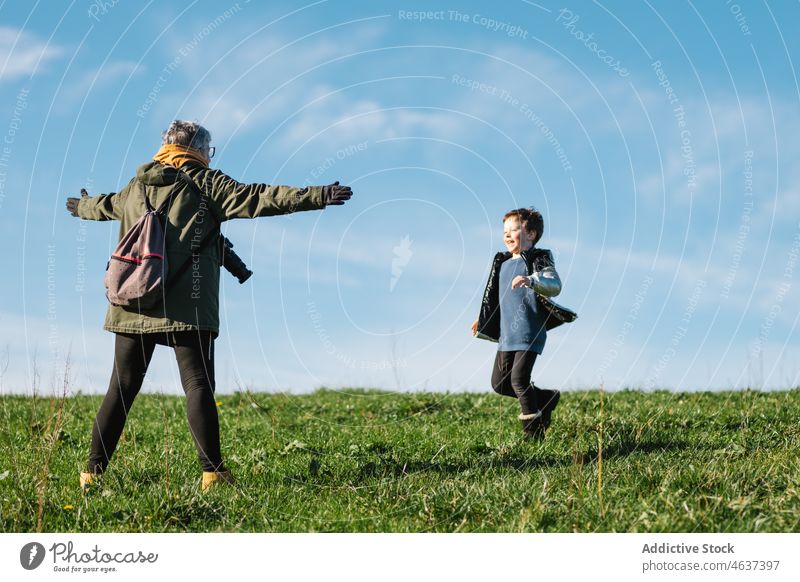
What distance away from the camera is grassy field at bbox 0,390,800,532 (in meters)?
5.63

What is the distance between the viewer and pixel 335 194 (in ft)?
21.2

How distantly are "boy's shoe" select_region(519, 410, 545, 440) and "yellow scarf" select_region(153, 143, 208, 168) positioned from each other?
4.41 meters

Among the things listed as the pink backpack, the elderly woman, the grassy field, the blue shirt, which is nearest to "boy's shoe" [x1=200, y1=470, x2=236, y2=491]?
the elderly woman

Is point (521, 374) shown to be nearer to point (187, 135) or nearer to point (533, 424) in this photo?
point (533, 424)

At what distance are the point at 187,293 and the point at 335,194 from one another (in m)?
1.46

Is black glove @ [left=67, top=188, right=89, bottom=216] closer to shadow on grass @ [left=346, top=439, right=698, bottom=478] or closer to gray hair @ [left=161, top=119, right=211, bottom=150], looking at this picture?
gray hair @ [left=161, top=119, right=211, bottom=150]

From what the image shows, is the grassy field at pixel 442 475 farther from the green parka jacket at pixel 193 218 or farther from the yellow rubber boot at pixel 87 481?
the green parka jacket at pixel 193 218

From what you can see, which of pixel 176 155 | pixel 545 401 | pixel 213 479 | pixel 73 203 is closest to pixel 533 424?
pixel 545 401

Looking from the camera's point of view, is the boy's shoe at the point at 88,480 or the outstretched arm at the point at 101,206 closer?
the boy's shoe at the point at 88,480

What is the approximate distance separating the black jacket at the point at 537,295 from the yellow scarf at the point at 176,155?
366 cm

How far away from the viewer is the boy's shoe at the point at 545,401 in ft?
29.9

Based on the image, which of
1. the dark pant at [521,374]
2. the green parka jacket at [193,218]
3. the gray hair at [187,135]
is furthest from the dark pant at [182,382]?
the dark pant at [521,374]
